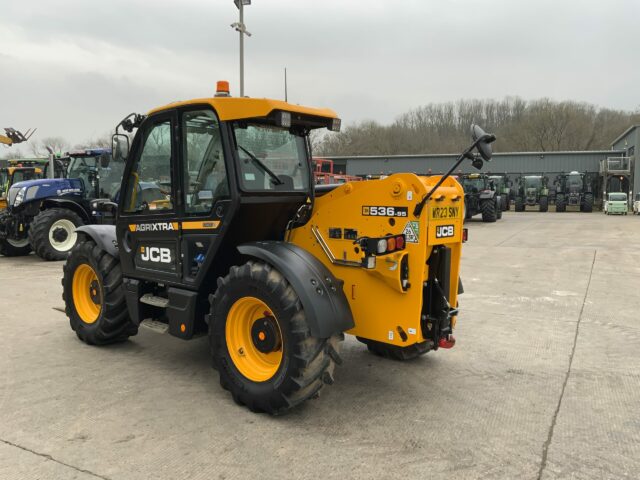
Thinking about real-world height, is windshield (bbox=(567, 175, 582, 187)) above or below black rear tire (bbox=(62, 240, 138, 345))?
above

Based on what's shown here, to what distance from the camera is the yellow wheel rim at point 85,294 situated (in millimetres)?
5211

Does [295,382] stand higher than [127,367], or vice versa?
[295,382]

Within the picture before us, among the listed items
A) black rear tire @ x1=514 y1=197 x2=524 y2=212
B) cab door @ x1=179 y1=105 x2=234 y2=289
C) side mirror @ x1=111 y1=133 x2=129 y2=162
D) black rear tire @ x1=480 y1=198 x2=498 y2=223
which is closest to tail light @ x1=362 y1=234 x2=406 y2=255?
cab door @ x1=179 y1=105 x2=234 y2=289

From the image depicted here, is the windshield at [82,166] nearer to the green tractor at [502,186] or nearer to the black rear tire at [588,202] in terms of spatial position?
the green tractor at [502,186]

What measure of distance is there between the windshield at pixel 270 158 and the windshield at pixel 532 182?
3256 cm

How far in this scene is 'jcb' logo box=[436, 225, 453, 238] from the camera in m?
3.67

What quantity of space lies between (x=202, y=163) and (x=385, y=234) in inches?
59.8

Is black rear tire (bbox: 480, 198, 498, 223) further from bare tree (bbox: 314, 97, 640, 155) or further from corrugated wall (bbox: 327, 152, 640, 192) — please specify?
bare tree (bbox: 314, 97, 640, 155)

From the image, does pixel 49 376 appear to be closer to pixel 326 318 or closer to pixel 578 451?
pixel 326 318

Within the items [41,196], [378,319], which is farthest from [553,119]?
[378,319]

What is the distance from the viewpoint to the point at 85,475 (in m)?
2.81

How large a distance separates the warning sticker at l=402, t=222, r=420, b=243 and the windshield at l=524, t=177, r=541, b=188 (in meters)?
33.0

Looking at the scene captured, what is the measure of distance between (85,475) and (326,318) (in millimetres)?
1621

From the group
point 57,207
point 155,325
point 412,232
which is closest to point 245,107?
point 412,232
